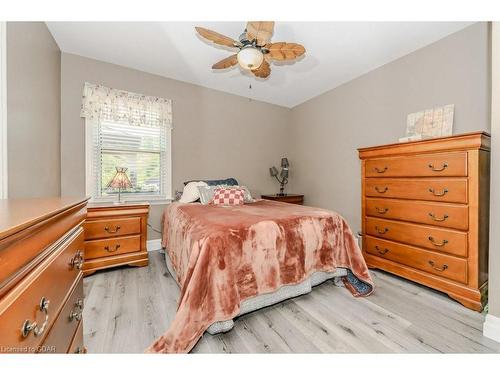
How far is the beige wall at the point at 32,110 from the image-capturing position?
1.57m

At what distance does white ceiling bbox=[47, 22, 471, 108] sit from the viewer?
221 centimetres

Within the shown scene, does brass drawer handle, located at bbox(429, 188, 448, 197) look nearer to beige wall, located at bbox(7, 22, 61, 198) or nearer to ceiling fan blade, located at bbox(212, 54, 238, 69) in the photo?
ceiling fan blade, located at bbox(212, 54, 238, 69)

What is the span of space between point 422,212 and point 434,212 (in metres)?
0.09

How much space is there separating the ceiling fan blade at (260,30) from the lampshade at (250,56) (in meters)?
0.08

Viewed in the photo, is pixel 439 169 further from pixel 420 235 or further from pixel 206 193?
pixel 206 193

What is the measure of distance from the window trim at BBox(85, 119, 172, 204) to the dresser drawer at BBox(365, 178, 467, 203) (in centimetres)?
263

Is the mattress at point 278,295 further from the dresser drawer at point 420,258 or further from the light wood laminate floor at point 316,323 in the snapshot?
the dresser drawer at point 420,258

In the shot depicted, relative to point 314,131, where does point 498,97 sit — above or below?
below

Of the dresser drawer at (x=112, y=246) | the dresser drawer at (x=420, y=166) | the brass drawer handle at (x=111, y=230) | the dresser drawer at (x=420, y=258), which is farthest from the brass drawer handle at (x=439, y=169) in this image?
the brass drawer handle at (x=111, y=230)
